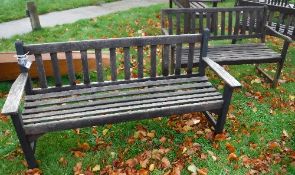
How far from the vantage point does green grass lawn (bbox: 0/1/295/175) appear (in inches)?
137

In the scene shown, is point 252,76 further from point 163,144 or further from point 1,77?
point 1,77

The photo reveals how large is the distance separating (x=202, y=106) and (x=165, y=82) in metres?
0.65

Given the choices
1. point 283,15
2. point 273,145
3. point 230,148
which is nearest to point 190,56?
point 230,148

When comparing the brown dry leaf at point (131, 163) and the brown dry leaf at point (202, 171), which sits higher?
the brown dry leaf at point (131, 163)

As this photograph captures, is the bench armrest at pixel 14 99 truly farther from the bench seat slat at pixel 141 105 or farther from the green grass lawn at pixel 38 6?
the green grass lawn at pixel 38 6

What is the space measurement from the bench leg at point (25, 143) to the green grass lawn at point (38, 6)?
17.2 ft

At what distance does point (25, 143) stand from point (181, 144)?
1.77 metres

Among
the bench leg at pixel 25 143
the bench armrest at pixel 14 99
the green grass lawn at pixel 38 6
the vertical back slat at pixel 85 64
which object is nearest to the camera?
the bench armrest at pixel 14 99

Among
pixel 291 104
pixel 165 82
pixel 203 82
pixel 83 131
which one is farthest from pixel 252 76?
pixel 83 131

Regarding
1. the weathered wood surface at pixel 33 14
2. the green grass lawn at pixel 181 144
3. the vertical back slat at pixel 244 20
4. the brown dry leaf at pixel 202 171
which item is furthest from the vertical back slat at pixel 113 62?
the weathered wood surface at pixel 33 14

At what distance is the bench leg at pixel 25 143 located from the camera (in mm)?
2959

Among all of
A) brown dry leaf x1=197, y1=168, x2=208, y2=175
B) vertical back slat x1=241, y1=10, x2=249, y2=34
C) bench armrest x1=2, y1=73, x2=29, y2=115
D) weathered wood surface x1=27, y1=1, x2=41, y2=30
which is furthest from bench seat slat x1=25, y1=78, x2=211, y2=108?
weathered wood surface x1=27, y1=1, x2=41, y2=30

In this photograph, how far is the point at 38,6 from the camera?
331 inches

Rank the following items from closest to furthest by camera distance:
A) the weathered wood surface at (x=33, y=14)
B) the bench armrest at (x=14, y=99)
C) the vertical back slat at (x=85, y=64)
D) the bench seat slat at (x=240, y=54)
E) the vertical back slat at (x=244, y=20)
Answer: the bench armrest at (x=14, y=99)
the vertical back slat at (x=85, y=64)
the bench seat slat at (x=240, y=54)
the vertical back slat at (x=244, y=20)
the weathered wood surface at (x=33, y=14)
